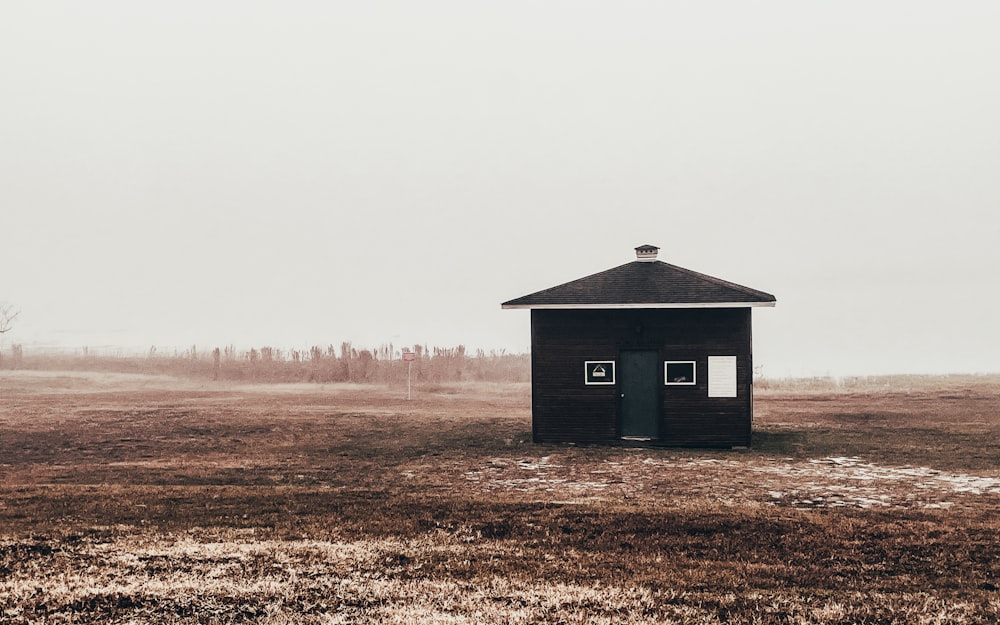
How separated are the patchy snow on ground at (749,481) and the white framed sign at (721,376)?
2.65m

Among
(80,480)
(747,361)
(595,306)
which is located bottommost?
(80,480)

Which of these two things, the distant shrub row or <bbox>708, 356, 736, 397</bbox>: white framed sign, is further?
the distant shrub row

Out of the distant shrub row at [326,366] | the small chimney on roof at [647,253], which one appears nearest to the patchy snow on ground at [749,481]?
the small chimney on roof at [647,253]

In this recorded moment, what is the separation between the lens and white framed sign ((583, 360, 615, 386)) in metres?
22.3

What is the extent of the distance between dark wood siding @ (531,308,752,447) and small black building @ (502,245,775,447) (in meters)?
0.03

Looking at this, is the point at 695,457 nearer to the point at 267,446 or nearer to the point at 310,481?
the point at 310,481

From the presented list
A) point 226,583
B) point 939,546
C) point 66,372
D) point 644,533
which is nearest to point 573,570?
point 644,533

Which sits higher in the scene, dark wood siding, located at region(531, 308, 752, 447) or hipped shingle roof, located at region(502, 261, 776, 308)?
hipped shingle roof, located at region(502, 261, 776, 308)

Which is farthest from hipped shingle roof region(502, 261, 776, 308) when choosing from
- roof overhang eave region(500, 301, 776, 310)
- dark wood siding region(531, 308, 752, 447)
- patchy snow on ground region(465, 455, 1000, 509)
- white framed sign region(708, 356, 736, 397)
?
patchy snow on ground region(465, 455, 1000, 509)

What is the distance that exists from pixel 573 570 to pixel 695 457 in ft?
37.2

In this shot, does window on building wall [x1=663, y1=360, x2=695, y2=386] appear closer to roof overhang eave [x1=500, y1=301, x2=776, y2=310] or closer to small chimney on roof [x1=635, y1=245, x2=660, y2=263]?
roof overhang eave [x1=500, y1=301, x2=776, y2=310]

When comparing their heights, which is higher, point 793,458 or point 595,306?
point 595,306

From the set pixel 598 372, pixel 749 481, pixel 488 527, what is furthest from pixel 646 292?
pixel 488 527

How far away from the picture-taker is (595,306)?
21.8 meters
